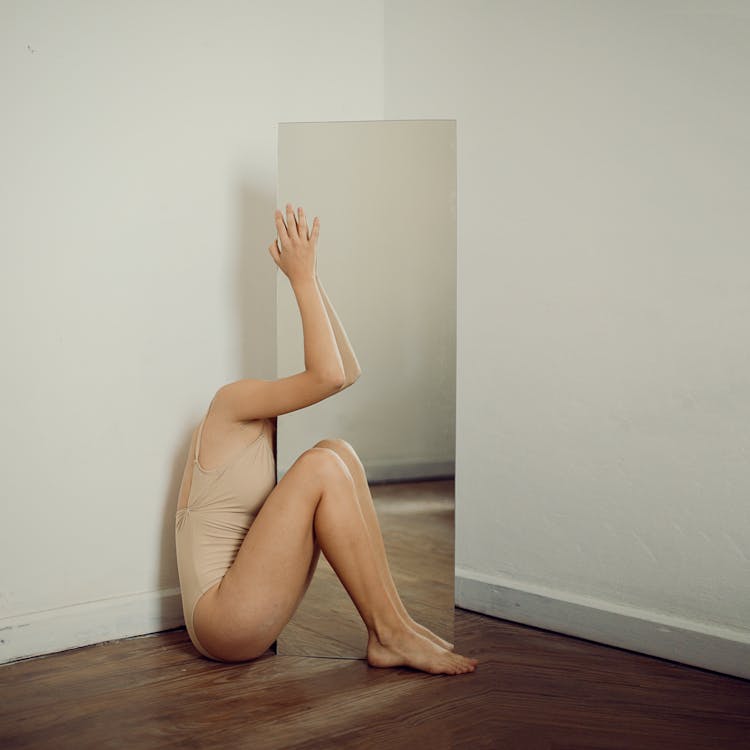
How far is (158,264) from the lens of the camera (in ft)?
8.32

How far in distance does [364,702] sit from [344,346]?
87 cm

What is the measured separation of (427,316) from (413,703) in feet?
3.17

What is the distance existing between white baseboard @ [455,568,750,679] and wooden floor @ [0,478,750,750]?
0.14 feet

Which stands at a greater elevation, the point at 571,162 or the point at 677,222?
the point at 571,162

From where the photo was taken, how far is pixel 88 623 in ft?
7.90

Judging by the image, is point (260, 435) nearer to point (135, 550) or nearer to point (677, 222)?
point (135, 550)

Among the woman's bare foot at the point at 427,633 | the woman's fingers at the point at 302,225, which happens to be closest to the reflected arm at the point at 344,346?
the woman's fingers at the point at 302,225

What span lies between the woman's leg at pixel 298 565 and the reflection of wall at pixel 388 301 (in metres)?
0.22

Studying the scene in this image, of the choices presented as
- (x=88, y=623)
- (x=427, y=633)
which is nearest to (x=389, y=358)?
(x=427, y=633)


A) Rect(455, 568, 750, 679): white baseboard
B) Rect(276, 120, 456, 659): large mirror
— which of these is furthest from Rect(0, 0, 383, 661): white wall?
Rect(455, 568, 750, 679): white baseboard

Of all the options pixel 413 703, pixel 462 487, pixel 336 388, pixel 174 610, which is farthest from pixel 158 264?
pixel 413 703

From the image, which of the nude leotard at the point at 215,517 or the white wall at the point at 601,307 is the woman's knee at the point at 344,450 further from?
the white wall at the point at 601,307

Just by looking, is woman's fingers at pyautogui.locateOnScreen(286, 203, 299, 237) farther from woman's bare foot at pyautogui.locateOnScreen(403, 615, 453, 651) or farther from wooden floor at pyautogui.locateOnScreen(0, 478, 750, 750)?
woman's bare foot at pyautogui.locateOnScreen(403, 615, 453, 651)

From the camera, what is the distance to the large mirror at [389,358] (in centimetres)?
234
